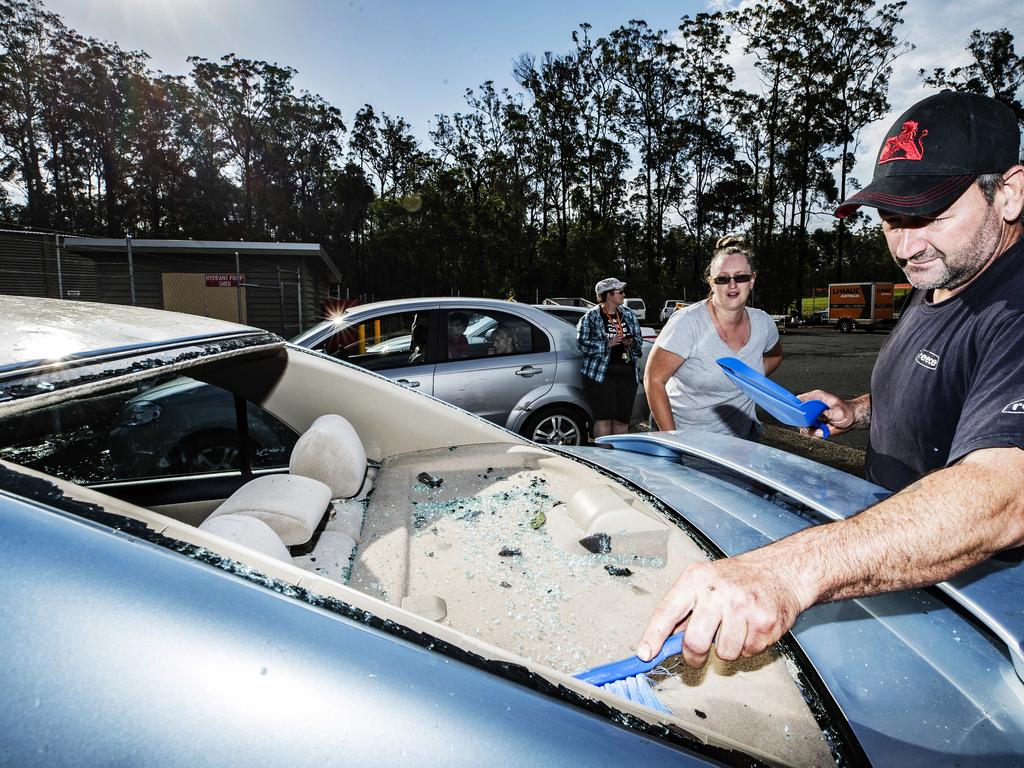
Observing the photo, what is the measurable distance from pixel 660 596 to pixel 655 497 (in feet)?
1.32

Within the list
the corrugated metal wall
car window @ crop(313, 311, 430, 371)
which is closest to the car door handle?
car window @ crop(313, 311, 430, 371)

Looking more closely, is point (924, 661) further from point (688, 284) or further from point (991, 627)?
point (688, 284)

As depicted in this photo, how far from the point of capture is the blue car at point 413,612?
0.60 meters

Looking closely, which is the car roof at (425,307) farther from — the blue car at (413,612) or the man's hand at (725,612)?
the man's hand at (725,612)

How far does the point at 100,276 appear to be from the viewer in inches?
805

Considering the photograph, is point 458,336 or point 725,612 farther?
point 458,336

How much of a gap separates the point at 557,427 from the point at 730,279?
267 centimetres

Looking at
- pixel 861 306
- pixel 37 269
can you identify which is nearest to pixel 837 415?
pixel 37 269

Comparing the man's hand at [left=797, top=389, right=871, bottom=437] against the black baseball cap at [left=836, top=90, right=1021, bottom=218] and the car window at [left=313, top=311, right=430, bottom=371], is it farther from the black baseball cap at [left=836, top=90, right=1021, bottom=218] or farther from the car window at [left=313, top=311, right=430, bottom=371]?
the car window at [left=313, top=311, right=430, bottom=371]

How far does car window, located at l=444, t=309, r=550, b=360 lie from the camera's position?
518 cm

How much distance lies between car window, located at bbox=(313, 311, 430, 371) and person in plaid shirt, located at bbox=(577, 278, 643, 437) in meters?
1.50

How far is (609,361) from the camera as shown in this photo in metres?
5.47

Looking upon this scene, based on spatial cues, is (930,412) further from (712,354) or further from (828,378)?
(828,378)

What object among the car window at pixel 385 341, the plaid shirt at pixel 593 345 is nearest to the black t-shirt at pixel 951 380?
the plaid shirt at pixel 593 345
